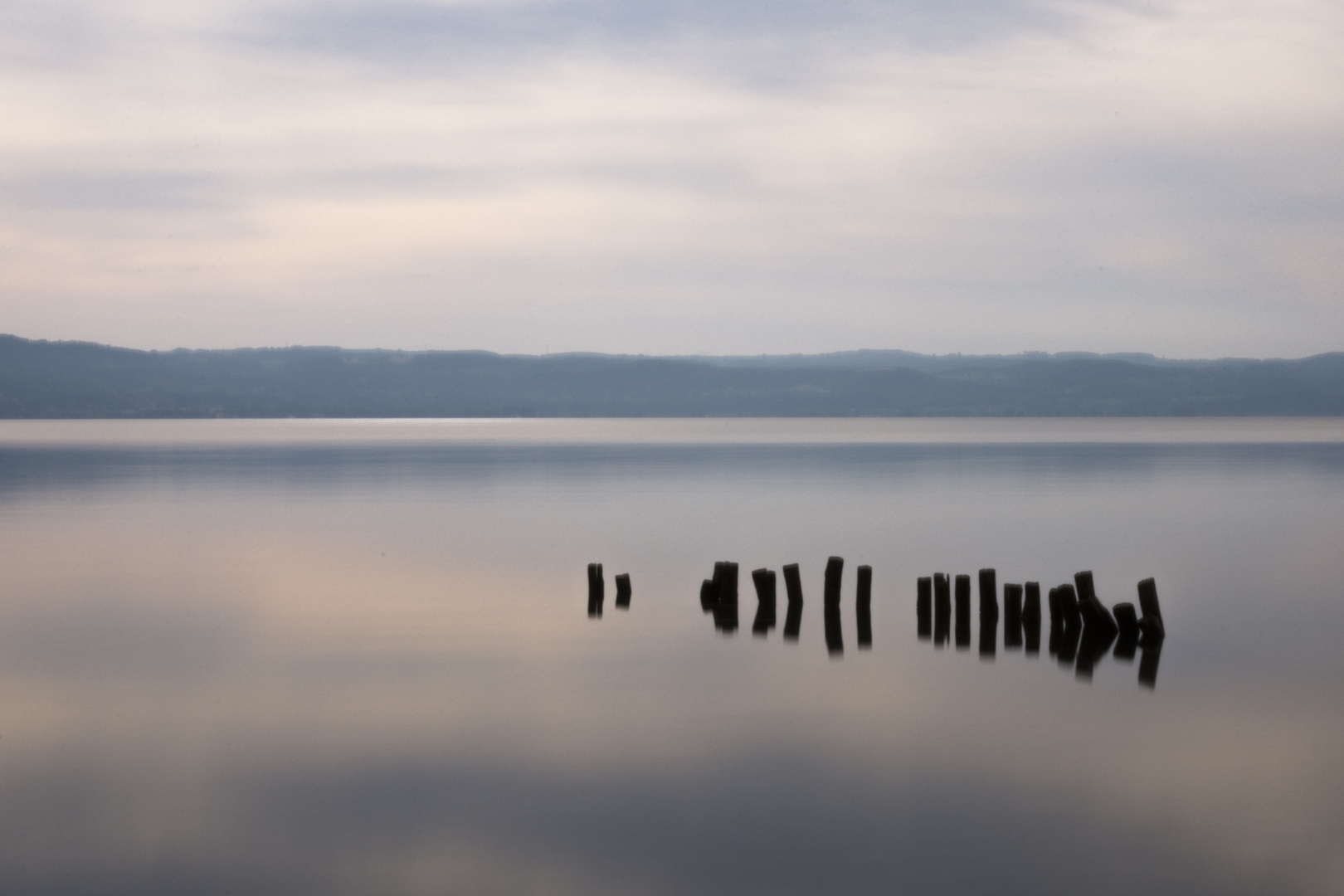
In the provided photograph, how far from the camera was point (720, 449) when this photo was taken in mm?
111438

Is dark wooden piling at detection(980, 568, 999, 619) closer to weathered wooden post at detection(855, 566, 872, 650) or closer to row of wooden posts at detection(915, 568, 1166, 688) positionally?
row of wooden posts at detection(915, 568, 1166, 688)

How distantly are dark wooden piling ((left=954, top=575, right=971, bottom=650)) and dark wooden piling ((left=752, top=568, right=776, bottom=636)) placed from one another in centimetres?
300

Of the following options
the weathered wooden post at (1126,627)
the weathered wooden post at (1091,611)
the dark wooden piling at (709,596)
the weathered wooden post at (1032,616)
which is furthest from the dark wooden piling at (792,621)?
the weathered wooden post at (1126,627)

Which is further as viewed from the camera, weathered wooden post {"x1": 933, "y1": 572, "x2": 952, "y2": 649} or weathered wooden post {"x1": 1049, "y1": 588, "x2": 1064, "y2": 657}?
weathered wooden post {"x1": 933, "y1": 572, "x2": 952, "y2": 649}

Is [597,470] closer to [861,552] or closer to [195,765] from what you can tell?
[861,552]

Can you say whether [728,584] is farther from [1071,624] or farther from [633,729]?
[633,729]

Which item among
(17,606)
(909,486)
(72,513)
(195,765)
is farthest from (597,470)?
(195,765)

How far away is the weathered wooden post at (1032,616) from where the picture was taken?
18.3 metres

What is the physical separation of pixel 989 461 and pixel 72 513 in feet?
187

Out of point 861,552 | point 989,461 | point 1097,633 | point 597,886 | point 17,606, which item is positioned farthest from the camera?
point 989,461

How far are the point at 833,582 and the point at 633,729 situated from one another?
698 centimetres

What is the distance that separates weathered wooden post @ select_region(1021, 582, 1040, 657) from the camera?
60.2ft

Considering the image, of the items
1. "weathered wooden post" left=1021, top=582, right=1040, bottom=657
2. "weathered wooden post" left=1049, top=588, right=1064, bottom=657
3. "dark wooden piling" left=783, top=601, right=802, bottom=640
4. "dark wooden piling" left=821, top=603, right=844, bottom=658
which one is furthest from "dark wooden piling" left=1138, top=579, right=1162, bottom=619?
"dark wooden piling" left=783, top=601, right=802, bottom=640

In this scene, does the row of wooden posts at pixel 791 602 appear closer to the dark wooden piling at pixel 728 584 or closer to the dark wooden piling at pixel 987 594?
the dark wooden piling at pixel 728 584
